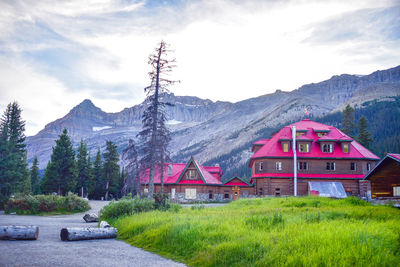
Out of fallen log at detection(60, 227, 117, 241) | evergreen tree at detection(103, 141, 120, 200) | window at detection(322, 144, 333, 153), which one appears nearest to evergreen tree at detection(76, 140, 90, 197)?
evergreen tree at detection(103, 141, 120, 200)

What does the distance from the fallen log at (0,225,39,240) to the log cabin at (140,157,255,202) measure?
36.8 metres

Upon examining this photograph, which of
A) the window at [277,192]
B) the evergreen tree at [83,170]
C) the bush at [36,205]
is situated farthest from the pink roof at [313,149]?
the evergreen tree at [83,170]

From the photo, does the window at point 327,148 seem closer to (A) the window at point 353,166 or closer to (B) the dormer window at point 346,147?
(B) the dormer window at point 346,147

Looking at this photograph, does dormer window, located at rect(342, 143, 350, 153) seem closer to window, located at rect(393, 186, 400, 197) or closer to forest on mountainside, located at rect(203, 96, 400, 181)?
window, located at rect(393, 186, 400, 197)

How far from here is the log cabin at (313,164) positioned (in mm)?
45750

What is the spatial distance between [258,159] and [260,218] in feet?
121

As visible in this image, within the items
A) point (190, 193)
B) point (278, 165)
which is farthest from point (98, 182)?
point (278, 165)

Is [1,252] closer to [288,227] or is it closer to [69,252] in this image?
[69,252]

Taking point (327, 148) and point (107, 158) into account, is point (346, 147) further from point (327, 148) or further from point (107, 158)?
point (107, 158)

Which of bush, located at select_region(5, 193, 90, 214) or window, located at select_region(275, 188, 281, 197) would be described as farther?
window, located at select_region(275, 188, 281, 197)

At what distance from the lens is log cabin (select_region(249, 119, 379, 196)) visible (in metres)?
45.8

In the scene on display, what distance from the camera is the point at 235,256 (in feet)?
28.1

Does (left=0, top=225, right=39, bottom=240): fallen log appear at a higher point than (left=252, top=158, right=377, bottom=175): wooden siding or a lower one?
lower

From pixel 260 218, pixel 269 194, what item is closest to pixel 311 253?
pixel 260 218
